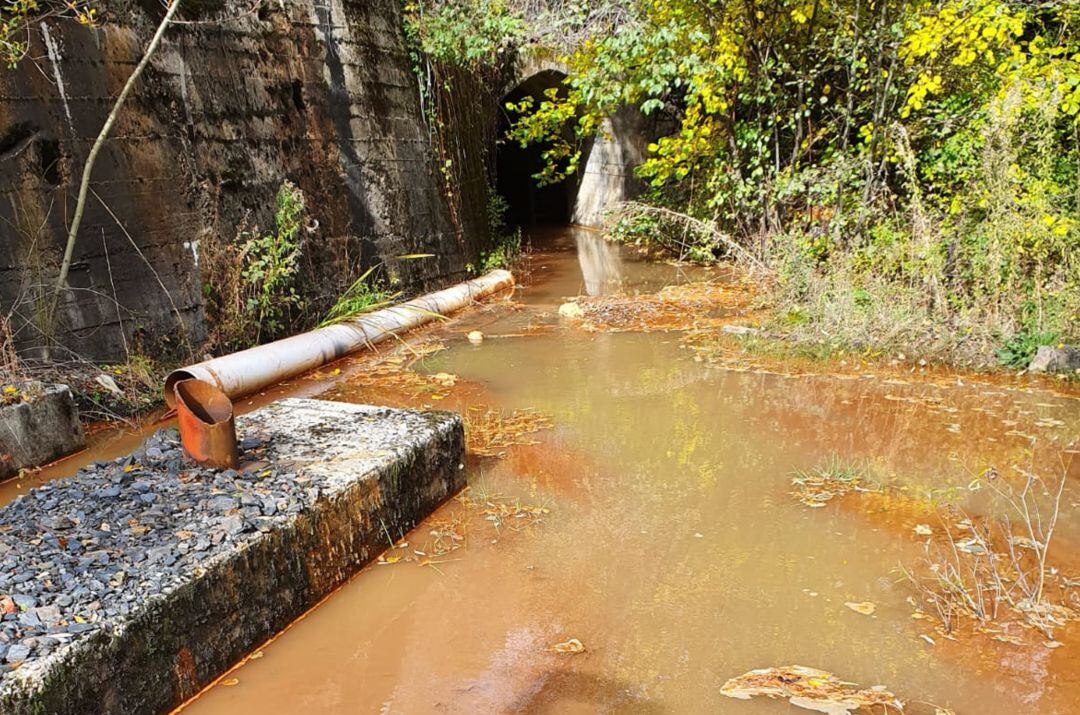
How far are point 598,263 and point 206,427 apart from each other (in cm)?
929

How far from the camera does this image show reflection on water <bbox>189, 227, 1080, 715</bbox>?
2.69 metres

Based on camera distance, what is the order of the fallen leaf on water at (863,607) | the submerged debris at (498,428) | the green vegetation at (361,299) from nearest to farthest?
the fallen leaf on water at (863,607) < the submerged debris at (498,428) < the green vegetation at (361,299)

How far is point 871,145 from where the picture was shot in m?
7.79

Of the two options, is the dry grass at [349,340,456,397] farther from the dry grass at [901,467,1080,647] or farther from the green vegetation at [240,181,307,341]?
the dry grass at [901,467,1080,647]

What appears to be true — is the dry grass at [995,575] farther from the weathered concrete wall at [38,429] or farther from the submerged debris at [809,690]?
the weathered concrete wall at [38,429]

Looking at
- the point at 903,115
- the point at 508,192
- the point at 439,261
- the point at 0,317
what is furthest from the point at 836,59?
the point at 508,192

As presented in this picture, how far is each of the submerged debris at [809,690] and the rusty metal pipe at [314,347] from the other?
10.2ft

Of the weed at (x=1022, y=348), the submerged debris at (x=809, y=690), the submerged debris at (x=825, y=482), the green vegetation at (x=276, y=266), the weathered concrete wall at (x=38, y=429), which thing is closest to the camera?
the submerged debris at (x=809, y=690)

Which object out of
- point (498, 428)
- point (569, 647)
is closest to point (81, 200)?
point (498, 428)

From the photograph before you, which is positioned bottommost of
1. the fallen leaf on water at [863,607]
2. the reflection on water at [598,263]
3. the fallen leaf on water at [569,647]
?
the fallen leaf on water at [863,607]

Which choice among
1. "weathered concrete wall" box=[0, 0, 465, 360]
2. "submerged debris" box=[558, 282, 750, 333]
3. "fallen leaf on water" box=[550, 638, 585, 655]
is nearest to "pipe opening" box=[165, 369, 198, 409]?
"fallen leaf on water" box=[550, 638, 585, 655]

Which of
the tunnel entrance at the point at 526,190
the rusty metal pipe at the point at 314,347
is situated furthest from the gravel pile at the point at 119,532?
the tunnel entrance at the point at 526,190

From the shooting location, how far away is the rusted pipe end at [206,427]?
3396 mm

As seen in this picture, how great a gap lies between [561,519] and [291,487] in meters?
1.37
